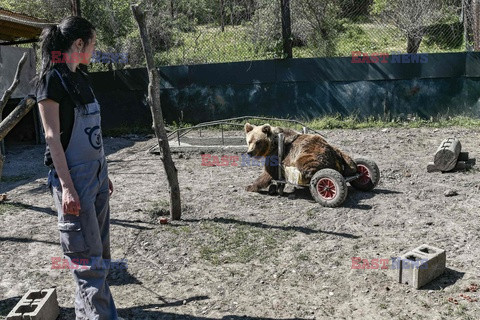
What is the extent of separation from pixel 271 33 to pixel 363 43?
7.95ft

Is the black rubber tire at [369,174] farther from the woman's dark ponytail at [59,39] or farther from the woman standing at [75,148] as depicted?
the woman's dark ponytail at [59,39]

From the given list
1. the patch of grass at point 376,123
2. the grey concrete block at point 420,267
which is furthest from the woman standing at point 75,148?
the patch of grass at point 376,123

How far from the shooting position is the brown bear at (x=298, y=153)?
6.70 m

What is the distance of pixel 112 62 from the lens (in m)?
14.9

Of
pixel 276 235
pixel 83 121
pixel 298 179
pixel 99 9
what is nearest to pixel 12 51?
pixel 99 9

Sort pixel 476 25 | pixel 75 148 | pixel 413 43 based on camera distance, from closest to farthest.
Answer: pixel 75 148 → pixel 476 25 → pixel 413 43

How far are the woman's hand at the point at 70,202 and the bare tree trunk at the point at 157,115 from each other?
276 cm

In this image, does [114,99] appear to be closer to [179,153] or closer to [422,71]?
[179,153]

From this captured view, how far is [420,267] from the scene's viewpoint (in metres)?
4.22

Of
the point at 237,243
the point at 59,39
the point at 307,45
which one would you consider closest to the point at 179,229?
the point at 237,243

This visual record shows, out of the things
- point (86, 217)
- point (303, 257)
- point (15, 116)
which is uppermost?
point (15, 116)

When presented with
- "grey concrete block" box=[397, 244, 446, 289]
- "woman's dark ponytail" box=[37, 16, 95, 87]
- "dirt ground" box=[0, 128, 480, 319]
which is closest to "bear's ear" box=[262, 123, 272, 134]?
"dirt ground" box=[0, 128, 480, 319]

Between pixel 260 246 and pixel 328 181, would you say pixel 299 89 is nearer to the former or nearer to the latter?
pixel 328 181

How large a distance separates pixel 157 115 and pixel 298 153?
1.95 metres
